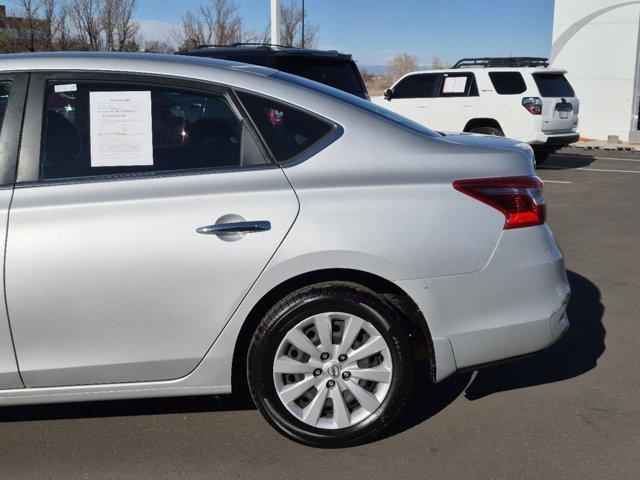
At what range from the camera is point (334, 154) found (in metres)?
3.30

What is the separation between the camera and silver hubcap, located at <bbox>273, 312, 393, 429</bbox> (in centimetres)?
328

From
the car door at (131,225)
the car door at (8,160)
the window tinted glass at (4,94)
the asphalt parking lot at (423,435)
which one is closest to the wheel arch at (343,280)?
the car door at (131,225)

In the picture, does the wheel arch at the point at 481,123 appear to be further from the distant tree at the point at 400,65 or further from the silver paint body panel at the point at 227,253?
the distant tree at the point at 400,65

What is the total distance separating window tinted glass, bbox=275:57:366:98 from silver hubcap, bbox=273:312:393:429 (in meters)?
5.23

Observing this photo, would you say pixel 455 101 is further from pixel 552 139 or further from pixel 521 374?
pixel 521 374

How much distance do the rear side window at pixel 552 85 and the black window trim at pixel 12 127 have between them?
38.0 feet

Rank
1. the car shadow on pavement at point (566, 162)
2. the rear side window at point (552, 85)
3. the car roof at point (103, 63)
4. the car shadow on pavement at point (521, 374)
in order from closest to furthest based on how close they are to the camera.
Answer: the car roof at point (103, 63) → the car shadow on pavement at point (521, 374) → the rear side window at point (552, 85) → the car shadow on pavement at point (566, 162)

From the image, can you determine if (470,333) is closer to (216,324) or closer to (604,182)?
(216,324)

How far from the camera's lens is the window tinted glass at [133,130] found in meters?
3.27

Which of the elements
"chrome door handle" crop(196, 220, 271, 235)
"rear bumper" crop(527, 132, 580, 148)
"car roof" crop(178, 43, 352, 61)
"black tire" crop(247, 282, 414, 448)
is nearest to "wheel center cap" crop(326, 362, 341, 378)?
"black tire" crop(247, 282, 414, 448)

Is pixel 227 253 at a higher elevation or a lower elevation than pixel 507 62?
lower

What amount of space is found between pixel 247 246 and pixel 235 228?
0.09 m

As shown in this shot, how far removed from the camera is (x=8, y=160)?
3.22 metres

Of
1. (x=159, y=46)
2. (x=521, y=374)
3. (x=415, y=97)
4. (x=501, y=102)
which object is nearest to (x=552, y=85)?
(x=501, y=102)
